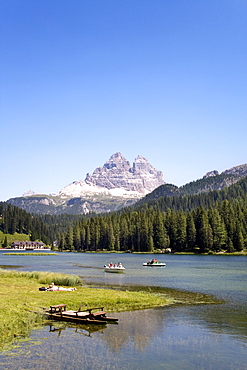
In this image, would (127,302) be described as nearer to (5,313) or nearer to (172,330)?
(172,330)

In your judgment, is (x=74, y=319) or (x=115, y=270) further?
(x=115, y=270)

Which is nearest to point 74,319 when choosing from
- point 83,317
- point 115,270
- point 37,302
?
point 83,317

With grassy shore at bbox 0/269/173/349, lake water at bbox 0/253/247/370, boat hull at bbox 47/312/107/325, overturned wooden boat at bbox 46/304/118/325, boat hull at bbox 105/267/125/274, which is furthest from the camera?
boat hull at bbox 105/267/125/274

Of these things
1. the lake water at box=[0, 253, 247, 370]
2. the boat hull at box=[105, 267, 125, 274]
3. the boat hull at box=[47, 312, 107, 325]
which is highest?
the boat hull at box=[105, 267, 125, 274]

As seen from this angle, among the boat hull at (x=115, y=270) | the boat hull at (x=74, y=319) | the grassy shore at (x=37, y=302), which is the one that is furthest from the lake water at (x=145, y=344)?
the boat hull at (x=115, y=270)

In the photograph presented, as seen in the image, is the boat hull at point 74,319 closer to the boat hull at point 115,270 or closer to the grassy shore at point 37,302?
the grassy shore at point 37,302

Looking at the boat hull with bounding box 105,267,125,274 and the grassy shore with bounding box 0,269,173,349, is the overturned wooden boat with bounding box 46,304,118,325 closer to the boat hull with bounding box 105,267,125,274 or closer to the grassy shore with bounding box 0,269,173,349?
the grassy shore with bounding box 0,269,173,349

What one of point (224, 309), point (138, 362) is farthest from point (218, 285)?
point (138, 362)

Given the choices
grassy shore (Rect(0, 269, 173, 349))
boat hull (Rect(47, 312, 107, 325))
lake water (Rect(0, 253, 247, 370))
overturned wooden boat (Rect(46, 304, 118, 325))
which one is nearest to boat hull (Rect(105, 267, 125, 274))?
grassy shore (Rect(0, 269, 173, 349))

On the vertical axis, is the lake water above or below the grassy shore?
below

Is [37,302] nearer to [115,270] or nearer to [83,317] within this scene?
[83,317]

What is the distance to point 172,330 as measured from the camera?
35.0m

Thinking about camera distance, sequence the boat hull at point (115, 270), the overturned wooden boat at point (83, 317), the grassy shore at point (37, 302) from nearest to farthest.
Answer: the grassy shore at point (37, 302)
the overturned wooden boat at point (83, 317)
the boat hull at point (115, 270)

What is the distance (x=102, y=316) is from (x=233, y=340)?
12.7 metres
